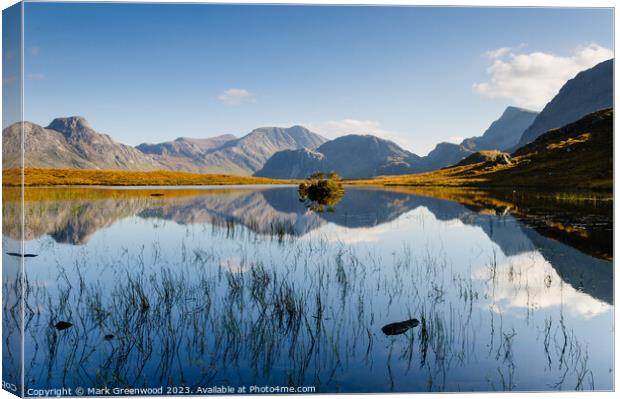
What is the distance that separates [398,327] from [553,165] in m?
118

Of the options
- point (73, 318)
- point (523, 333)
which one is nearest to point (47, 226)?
point (73, 318)

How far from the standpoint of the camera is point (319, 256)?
62.4 ft

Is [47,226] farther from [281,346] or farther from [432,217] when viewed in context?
[432,217]

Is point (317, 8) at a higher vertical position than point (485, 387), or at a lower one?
higher

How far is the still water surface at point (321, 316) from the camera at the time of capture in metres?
8.59

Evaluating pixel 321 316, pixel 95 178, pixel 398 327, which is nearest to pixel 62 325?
pixel 321 316

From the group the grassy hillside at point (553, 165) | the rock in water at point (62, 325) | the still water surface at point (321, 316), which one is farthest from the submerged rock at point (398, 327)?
the grassy hillside at point (553, 165)

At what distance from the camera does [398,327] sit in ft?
34.1

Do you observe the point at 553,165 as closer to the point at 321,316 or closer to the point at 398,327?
the point at 398,327

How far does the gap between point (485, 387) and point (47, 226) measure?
96.6 ft

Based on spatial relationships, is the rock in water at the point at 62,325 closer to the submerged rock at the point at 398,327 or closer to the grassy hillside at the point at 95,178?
the submerged rock at the point at 398,327

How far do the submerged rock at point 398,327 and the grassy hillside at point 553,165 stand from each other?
69.7 meters

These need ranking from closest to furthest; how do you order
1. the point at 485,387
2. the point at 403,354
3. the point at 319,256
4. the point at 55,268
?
the point at 485,387, the point at 403,354, the point at 55,268, the point at 319,256

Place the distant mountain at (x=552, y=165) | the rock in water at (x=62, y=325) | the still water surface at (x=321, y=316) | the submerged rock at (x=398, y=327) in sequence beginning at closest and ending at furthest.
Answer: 1. the still water surface at (x=321, y=316)
2. the submerged rock at (x=398, y=327)
3. the rock in water at (x=62, y=325)
4. the distant mountain at (x=552, y=165)
